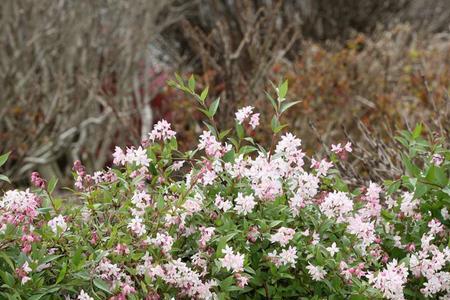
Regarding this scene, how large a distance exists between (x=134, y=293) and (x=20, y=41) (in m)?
5.60

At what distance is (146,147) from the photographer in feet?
9.04

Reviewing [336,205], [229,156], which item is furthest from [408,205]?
[229,156]

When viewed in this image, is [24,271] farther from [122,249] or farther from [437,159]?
[437,159]

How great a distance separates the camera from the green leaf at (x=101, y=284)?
2258 mm

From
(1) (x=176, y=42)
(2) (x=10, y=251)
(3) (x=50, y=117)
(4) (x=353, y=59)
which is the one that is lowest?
(1) (x=176, y=42)

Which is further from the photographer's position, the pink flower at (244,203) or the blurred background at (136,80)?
the blurred background at (136,80)

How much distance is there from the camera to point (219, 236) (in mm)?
2496

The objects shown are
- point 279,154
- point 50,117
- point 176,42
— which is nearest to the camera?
point 279,154

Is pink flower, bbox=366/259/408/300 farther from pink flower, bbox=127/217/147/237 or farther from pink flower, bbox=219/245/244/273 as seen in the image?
pink flower, bbox=127/217/147/237

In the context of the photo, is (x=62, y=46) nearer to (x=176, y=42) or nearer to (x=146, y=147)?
(x=176, y=42)

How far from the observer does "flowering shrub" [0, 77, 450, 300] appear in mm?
2336

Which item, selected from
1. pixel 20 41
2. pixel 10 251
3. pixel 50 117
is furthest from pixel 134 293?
pixel 20 41

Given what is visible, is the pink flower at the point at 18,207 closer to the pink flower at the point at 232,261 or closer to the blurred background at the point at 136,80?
the pink flower at the point at 232,261

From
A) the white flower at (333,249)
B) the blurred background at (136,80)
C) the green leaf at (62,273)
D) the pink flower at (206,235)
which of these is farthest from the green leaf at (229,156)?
the blurred background at (136,80)
